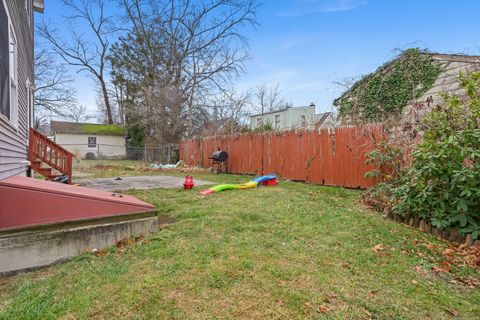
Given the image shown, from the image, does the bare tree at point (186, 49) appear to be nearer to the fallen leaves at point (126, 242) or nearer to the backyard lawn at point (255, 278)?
the fallen leaves at point (126, 242)

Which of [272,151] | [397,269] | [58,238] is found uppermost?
[272,151]

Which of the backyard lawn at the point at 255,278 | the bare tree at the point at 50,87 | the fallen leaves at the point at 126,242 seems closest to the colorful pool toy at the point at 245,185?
the backyard lawn at the point at 255,278

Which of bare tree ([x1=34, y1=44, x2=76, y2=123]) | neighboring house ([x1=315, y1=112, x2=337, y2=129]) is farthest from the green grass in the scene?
neighboring house ([x1=315, y1=112, x2=337, y2=129])

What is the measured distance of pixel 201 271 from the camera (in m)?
2.45

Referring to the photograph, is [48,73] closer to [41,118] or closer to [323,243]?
[41,118]

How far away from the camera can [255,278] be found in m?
2.35

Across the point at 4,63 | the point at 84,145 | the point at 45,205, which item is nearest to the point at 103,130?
the point at 84,145

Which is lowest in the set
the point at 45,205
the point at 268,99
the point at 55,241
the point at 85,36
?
the point at 55,241

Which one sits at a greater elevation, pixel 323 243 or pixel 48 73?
pixel 48 73

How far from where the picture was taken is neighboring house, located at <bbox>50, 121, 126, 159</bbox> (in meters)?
25.1

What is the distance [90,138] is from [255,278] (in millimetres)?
27409

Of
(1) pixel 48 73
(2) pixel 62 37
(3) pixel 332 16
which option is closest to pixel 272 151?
(3) pixel 332 16

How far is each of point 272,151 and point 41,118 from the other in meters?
23.8

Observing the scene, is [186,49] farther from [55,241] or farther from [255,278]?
[255,278]
